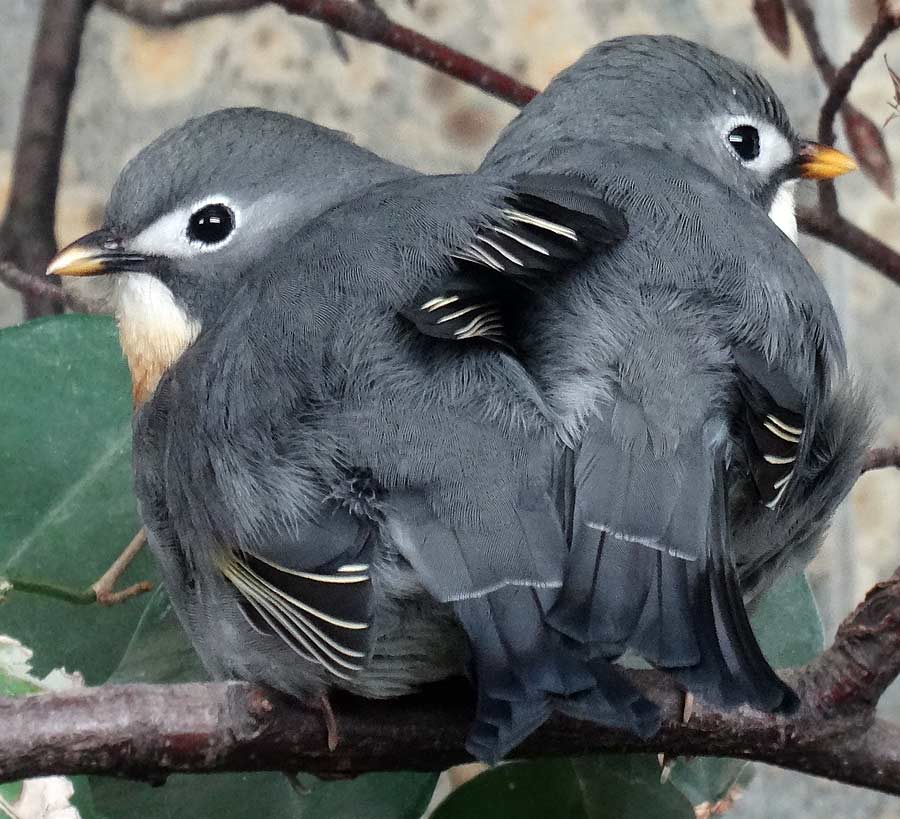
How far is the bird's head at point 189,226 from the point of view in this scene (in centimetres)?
139

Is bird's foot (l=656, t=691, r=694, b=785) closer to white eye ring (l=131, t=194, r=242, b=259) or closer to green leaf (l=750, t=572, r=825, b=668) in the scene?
green leaf (l=750, t=572, r=825, b=668)

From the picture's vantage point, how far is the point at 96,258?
1.39 m

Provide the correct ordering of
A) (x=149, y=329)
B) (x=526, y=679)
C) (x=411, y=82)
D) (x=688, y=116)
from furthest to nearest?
(x=411, y=82) → (x=688, y=116) → (x=149, y=329) → (x=526, y=679)

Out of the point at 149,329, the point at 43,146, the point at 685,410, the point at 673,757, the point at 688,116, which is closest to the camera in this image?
the point at 685,410

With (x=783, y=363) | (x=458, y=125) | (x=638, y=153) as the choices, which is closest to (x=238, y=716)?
(x=783, y=363)

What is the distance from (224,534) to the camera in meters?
1.09

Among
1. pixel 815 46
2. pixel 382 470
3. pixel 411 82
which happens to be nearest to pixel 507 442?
pixel 382 470

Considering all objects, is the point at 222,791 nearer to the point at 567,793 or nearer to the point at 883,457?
the point at 567,793

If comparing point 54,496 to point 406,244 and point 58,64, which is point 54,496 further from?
point 58,64

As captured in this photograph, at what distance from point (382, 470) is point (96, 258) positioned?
1.67ft

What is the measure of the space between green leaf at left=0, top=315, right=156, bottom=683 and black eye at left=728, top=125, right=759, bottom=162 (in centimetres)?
69

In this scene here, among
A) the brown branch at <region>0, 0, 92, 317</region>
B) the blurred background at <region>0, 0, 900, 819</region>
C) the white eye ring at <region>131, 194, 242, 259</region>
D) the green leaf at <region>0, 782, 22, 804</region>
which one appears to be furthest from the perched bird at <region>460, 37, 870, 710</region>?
the blurred background at <region>0, 0, 900, 819</region>

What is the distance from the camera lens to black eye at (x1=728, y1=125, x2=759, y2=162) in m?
1.52

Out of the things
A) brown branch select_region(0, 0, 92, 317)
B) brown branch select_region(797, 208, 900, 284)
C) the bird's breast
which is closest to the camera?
the bird's breast
